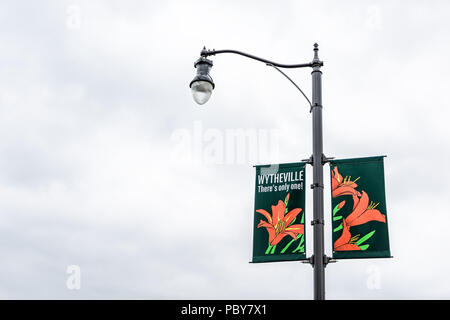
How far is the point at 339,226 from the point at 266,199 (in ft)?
4.09

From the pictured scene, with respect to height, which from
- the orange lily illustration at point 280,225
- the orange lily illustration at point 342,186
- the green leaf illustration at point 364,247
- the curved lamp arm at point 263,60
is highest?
the curved lamp arm at point 263,60

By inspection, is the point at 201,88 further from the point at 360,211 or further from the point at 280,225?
the point at 360,211

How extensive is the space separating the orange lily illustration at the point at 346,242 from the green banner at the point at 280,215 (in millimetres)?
512

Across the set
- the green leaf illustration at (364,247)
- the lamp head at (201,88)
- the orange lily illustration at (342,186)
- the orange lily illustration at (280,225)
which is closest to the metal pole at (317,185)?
the orange lily illustration at (342,186)

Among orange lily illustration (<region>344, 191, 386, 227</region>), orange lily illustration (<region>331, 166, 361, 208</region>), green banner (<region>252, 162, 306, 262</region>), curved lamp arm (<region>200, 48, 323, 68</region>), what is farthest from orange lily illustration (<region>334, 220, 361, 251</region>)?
curved lamp arm (<region>200, 48, 323, 68</region>)

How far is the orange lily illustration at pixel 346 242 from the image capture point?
7130 mm

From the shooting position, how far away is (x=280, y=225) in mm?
7523

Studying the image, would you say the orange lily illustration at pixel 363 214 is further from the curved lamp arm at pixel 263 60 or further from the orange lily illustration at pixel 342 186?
the curved lamp arm at pixel 263 60

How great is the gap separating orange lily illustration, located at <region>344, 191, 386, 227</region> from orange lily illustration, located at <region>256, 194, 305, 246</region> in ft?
2.39

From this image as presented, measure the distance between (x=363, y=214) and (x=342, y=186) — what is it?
53 cm
